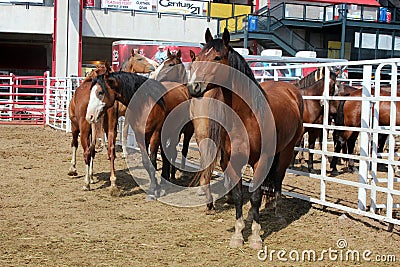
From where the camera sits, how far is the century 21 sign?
2822 cm

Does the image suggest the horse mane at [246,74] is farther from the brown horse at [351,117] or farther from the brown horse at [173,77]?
the brown horse at [351,117]

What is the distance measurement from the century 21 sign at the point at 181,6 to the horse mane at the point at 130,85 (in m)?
21.8

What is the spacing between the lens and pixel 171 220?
599 cm

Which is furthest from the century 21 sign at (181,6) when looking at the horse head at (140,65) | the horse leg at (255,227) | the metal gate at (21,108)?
the horse leg at (255,227)

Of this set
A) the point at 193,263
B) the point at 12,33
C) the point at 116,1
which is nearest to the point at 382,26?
the point at 116,1

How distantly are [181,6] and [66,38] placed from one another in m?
6.11

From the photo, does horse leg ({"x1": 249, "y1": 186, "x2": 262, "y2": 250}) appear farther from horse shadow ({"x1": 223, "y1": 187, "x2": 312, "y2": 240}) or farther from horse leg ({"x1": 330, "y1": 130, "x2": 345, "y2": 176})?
horse leg ({"x1": 330, "y1": 130, "x2": 345, "y2": 176})

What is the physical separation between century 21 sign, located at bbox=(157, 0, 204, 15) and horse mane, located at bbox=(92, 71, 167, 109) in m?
21.8

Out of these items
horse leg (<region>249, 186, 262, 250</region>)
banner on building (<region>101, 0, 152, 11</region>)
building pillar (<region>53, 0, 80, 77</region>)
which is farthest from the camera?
banner on building (<region>101, 0, 152, 11</region>)

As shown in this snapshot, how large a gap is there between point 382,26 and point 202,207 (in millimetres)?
22605

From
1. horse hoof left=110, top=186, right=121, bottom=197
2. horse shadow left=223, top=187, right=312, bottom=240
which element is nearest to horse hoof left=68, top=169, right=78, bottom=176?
horse hoof left=110, top=186, right=121, bottom=197

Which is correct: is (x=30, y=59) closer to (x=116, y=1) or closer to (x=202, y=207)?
(x=116, y=1)

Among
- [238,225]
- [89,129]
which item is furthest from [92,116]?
[238,225]

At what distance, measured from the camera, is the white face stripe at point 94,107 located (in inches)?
263
